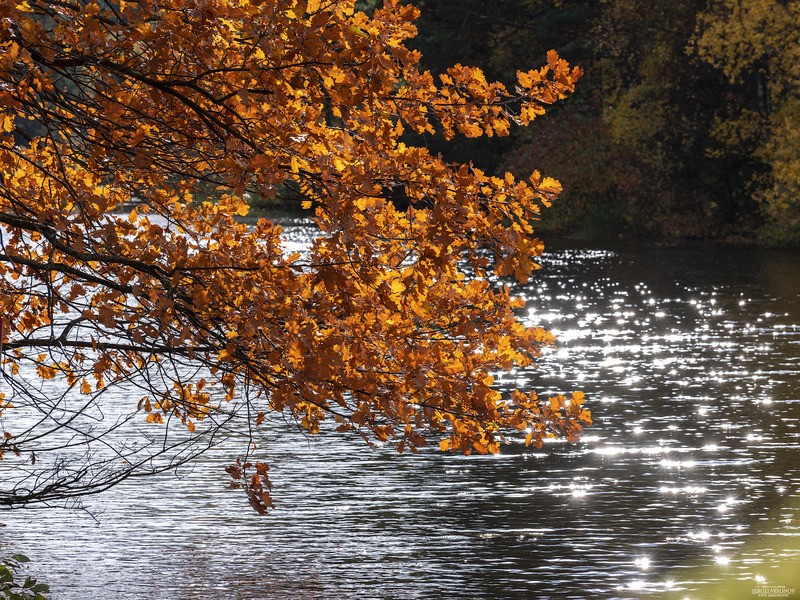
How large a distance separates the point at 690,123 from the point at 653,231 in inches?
269

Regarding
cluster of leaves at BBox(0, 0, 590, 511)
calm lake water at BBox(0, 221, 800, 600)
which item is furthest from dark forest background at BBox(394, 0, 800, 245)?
cluster of leaves at BBox(0, 0, 590, 511)

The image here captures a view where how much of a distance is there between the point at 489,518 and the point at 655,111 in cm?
3717

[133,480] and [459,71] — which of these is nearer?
[459,71]

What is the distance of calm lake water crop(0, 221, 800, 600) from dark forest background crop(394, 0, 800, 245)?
23.6 metres

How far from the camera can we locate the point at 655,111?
47.9 m

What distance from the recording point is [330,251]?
7527mm

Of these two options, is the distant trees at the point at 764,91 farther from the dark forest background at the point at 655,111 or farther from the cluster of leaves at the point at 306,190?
the cluster of leaves at the point at 306,190

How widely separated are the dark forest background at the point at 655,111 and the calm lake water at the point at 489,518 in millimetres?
23552

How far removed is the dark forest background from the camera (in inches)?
1661

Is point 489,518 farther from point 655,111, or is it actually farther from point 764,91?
point 655,111

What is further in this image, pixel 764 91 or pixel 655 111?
pixel 655 111

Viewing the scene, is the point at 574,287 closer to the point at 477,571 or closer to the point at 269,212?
the point at 477,571

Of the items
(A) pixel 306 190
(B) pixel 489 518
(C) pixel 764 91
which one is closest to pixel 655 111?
(C) pixel 764 91

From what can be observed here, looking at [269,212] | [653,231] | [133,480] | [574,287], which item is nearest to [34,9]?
[133,480]
